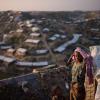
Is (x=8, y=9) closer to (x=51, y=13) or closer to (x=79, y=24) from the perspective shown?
(x=51, y=13)

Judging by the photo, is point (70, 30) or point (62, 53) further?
point (70, 30)

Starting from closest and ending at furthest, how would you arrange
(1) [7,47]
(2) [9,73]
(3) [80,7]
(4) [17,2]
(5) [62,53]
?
(2) [9,73]
(5) [62,53]
(1) [7,47]
(4) [17,2]
(3) [80,7]

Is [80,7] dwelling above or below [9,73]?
above

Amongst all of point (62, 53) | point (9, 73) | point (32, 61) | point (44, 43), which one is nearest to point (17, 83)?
point (9, 73)

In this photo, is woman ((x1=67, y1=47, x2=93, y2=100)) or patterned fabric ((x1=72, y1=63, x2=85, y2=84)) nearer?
woman ((x1=67, y1=47, x2=93, y2=100))

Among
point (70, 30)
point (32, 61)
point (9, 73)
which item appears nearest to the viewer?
point (9, 73)

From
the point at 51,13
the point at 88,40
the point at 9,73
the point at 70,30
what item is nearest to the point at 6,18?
the point at 51,13

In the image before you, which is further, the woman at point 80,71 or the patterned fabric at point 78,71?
the patterned fabric at point 78,71
